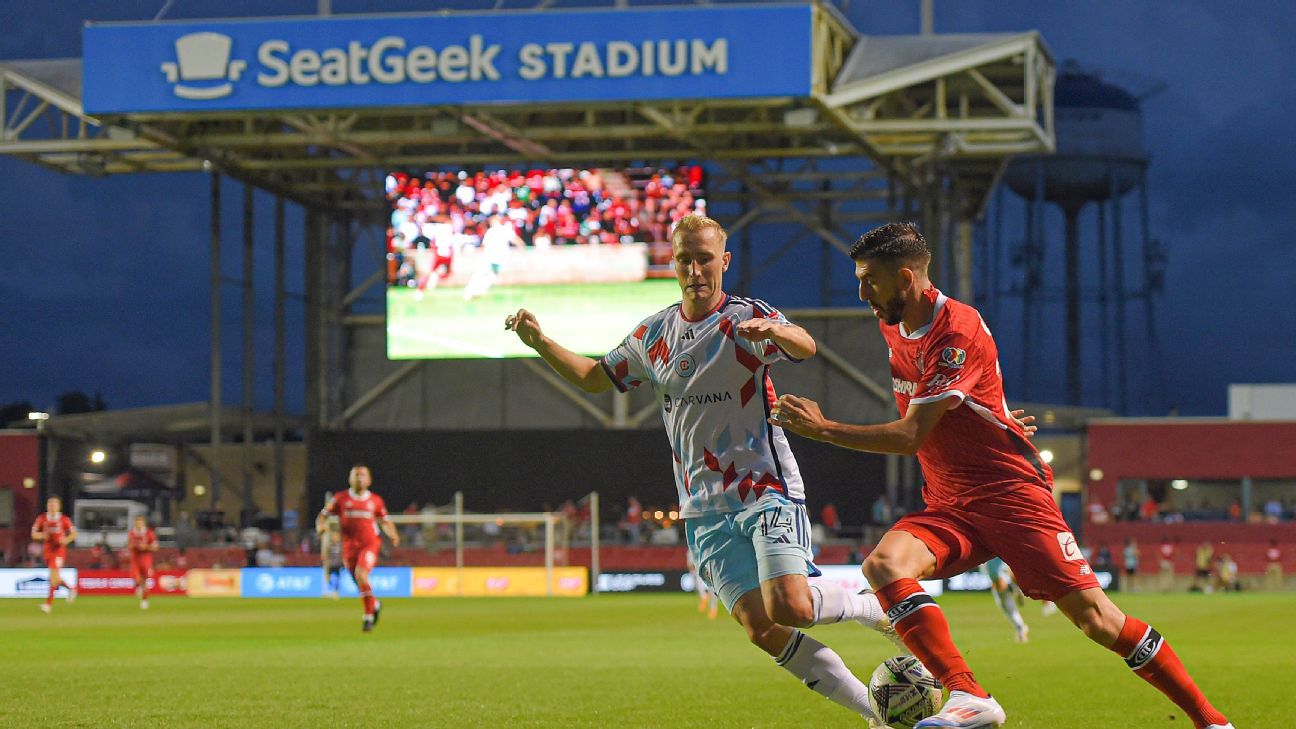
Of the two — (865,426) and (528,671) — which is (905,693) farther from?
(528,671)

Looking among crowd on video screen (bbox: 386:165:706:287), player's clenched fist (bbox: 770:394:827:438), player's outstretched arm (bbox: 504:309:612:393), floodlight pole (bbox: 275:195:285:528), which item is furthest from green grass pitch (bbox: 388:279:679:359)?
player's clenched fist (bbox: 770:394:827:438)

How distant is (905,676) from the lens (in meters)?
7.71

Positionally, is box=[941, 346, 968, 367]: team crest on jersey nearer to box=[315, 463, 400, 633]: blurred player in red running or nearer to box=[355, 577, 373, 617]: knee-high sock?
box=[355, 577, 373, 617]: knee-high sock

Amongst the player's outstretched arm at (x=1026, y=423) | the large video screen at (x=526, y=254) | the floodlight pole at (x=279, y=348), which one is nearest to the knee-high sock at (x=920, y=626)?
the player's outstretched arm at (x=1026, y=423)

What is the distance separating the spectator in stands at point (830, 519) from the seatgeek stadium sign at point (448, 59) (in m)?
13.7

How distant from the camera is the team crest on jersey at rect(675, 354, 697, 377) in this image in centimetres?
827

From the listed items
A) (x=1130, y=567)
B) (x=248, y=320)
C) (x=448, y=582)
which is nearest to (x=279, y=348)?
(x=248, y=320)

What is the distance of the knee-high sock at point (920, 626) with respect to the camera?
24.7 feet

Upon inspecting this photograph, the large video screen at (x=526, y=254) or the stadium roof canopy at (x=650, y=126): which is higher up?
the stadium roof canopy at (x=650, y=126)

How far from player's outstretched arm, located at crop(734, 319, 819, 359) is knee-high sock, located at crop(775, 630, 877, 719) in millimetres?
1491

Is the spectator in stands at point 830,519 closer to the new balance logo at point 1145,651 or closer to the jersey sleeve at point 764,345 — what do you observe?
the jersey sleeve at point 764,345

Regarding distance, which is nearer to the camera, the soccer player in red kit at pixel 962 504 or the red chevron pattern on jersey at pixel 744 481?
the soccer player in red kit at pixel 962 504

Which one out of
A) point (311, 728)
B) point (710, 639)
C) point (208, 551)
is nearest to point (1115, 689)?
point (311, 728)

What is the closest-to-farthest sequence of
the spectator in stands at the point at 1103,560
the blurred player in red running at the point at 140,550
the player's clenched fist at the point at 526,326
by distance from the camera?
the player's clenched fist at the point at 526,326, the blurred player in red running at the point at 140,550, the spectator in stands at the point at 1103,560
